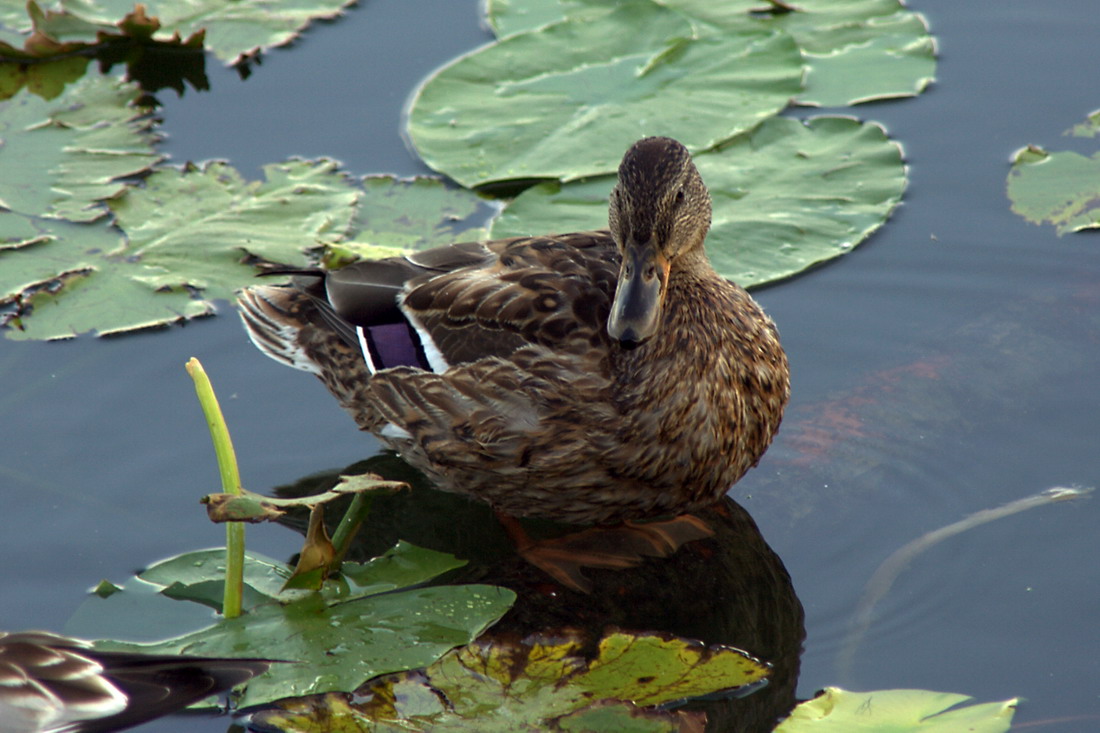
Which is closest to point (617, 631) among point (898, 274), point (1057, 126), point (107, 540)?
point (107, 540)

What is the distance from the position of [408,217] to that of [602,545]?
181 centimetres

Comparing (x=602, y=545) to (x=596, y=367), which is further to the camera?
(x=602, y=545)

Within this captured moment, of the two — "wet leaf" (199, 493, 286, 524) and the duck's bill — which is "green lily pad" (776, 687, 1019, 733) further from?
"wet leaf" (199, 493, 286, 524)

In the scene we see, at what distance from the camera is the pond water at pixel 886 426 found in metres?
3.54

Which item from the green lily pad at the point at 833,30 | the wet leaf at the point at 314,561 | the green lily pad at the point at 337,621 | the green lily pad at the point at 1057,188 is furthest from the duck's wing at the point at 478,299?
the green lily pad at the point at 833,30

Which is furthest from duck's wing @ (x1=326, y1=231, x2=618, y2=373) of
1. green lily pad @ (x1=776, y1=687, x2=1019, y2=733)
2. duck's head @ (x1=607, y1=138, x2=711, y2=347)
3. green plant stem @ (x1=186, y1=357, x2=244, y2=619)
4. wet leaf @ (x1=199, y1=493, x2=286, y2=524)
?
Result: green lily pad @ (x1=776, y1=687, x2=1019, y2=733)

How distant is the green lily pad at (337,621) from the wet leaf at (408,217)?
5.56ft

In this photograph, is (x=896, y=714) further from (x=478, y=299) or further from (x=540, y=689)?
(x=478, y=299)

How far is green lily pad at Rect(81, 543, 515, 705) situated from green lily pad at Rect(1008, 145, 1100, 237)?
2879mm

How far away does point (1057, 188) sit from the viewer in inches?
202

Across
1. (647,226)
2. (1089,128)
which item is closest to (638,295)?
(647,226)

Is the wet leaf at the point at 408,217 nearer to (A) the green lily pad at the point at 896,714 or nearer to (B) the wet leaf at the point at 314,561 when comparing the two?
(B) the wet leaf at the point at 314,561

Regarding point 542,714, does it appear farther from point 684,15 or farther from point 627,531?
point 684,15

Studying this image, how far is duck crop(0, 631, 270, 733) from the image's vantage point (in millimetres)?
2564
